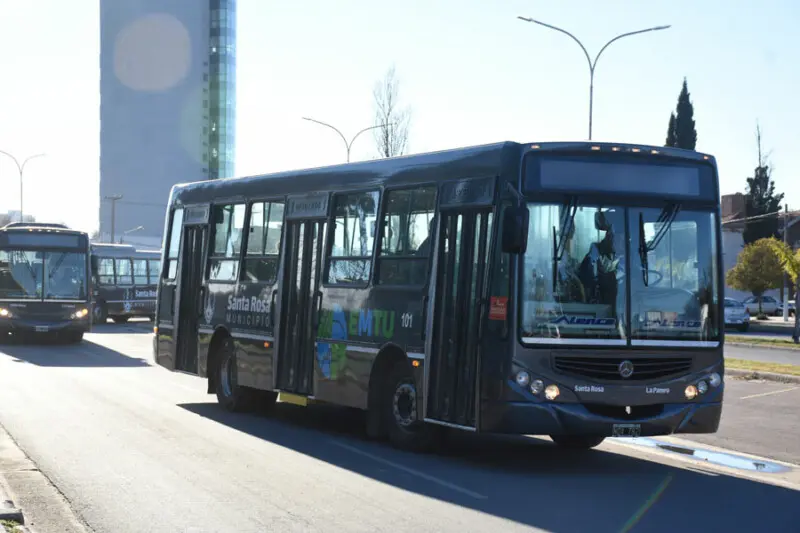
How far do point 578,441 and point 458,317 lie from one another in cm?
257

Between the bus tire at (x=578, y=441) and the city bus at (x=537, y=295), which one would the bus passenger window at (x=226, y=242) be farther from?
the bus tire at (x=578, y=441)

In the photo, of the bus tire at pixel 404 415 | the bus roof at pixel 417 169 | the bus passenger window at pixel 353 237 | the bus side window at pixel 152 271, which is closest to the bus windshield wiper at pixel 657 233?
the bus roof at pixel 417 169

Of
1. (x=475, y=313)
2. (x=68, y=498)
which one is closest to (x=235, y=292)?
(x=475, y=313)

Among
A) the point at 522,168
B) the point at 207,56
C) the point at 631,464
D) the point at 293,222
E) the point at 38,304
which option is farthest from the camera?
the point at 207,56

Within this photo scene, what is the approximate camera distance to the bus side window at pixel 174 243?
63.6ft

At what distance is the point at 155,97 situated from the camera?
132 meters

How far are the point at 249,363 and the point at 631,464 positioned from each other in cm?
610

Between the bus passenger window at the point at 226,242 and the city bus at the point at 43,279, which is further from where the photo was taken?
the city bus at the point at 43,279

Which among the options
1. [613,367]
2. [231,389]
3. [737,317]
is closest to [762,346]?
[737,317]

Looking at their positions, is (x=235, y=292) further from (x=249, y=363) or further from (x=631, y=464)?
(x=631, y=464)

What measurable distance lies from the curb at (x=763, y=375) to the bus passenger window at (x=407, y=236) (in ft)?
38.3

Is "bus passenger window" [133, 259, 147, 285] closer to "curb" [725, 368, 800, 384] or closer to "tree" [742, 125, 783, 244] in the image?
"curb" [725, 368, 800, 384]

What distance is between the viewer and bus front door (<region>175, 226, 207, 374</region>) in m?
18.4

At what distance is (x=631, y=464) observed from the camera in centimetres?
1236
